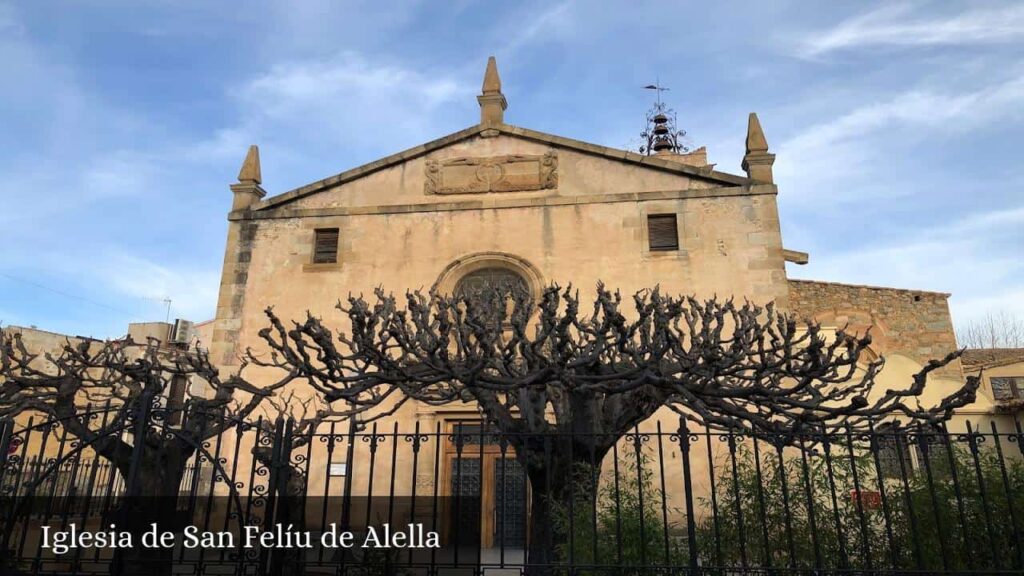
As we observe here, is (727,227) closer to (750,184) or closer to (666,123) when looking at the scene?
(750,184)

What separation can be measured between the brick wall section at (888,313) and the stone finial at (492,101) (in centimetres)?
927

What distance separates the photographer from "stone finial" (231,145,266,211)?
13930 millimetres

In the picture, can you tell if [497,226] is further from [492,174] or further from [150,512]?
[150,512]

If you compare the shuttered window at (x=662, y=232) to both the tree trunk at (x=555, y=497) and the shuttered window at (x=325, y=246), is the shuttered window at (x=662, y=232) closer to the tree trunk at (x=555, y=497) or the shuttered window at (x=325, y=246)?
the tree trunk at (x=555, y=497)

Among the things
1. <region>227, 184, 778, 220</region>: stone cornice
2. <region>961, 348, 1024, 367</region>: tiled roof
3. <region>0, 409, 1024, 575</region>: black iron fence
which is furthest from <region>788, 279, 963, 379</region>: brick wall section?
<region>0, 409, 1024, 575</region>: black iron fence

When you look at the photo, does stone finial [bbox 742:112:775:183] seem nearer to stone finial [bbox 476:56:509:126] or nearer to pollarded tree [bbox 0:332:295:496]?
stone finial [bbox 476:56:509:126]

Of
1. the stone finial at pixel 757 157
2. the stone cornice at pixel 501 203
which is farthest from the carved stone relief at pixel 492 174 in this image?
the stone finial at pixel 757 157

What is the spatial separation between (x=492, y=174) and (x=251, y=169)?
5.43 metres

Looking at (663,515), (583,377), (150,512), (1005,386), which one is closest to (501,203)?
(583,377)

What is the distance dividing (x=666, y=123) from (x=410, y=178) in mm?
23481

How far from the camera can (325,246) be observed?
44.1 feet

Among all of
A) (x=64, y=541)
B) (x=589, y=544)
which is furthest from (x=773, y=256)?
(x=64, y=541)

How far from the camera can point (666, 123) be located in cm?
3375

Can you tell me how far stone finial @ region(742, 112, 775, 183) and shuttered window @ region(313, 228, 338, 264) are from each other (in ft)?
27.7
